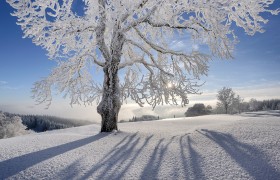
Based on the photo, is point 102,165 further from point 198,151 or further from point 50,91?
point 50,91

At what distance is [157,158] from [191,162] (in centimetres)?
91

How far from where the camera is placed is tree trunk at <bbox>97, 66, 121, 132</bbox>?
11.3m

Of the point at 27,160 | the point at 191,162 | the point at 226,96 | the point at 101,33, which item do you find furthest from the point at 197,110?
the point at 27,160

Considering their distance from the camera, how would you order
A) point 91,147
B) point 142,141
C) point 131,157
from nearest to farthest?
point 131,157, point 91,147, point 142,141

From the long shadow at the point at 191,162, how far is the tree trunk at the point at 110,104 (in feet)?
14.3

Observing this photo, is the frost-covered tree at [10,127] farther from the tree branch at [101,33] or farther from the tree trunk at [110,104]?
the tree branch at [101,33]

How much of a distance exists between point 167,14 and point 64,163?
859cm

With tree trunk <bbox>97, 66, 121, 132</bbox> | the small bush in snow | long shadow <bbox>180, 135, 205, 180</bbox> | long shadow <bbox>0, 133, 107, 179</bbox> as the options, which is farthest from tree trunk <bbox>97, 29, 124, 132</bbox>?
the small bush in snow

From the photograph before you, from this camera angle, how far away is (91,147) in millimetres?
7930

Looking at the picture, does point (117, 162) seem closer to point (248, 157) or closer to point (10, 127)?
point (248, 157)

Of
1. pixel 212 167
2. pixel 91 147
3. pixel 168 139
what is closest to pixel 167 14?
pixel 168 139

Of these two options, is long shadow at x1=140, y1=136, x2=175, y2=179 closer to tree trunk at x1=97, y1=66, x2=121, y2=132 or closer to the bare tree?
tree trunk at x1=97, y1=66, x2=121, y2=132

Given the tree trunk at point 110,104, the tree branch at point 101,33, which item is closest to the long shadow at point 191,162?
the tree trunk at point 110,104

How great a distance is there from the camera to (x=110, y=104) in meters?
11.2
